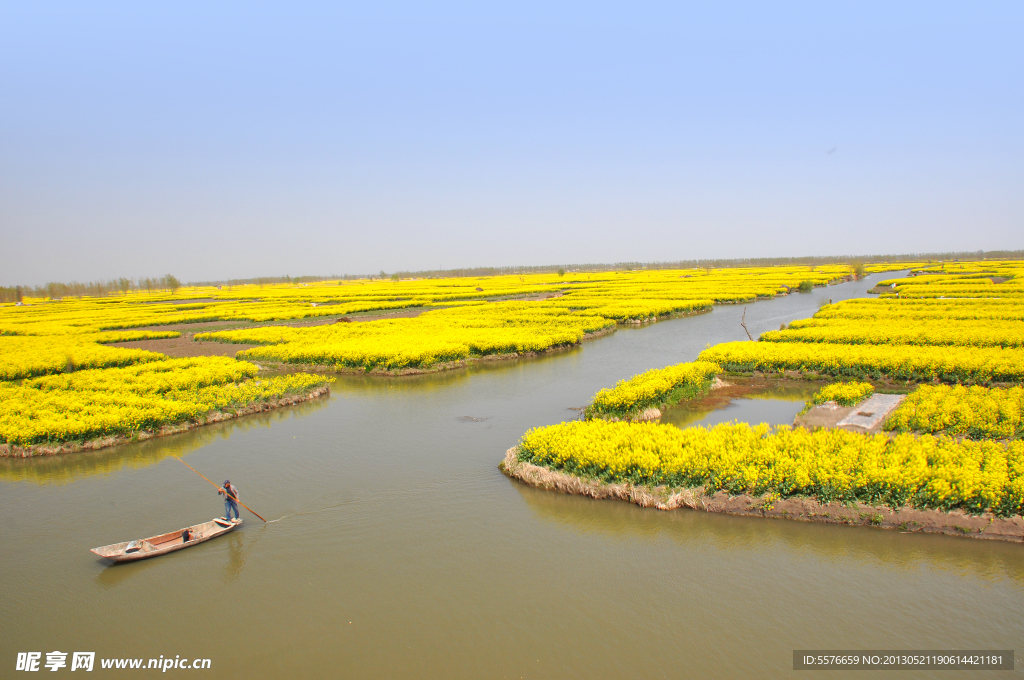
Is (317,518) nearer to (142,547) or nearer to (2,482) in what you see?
(142,547)

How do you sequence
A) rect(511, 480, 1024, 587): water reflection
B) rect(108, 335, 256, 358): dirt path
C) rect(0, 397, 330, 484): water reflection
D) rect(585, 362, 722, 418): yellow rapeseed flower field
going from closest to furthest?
rect(511, 480, 1024, 587): water reflection < rect(0, 397, 330, 484): water reflection < rect(585, 362, 722, 418): yellow rapeseed flower field < rect(108, 335, 256, 358): dirt path

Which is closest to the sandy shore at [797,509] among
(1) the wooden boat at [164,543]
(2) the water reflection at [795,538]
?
(2) the water reflection at [795,538]

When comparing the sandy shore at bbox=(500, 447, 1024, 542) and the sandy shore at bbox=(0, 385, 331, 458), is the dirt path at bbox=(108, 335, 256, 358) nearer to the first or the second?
the sandy shore at bbox=(0, 385, 331, 458)

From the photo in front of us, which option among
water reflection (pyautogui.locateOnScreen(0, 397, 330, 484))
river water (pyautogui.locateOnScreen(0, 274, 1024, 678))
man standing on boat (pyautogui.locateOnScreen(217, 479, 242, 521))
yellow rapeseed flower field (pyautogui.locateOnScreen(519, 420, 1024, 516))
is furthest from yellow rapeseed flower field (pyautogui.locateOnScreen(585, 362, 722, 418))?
water reflection (pyautogui.locateOnScreen(0, 397, 330, 484))

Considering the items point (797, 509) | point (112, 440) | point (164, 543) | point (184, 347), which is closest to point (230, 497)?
point (164, 543)

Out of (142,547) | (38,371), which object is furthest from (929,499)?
(38,371)

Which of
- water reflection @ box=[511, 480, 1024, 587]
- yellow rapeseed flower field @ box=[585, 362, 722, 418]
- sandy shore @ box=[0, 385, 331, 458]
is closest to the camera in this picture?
water reflection @ box=[511, 480, 1024, 587]

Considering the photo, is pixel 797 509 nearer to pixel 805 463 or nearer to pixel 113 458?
pixel 805 463
